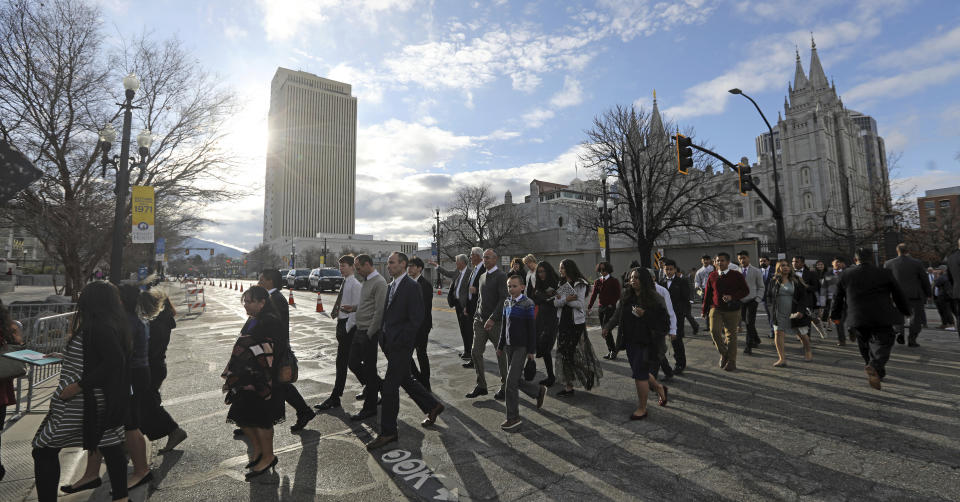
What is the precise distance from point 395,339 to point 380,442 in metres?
0.95

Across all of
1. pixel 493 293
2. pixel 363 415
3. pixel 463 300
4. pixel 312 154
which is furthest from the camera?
pixel 312 154

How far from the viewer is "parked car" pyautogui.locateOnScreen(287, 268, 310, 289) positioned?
35094 mm

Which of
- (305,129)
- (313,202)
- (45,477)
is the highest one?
(305,129)

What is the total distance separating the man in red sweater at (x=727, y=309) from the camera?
267 inches

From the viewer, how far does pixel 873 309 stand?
5613 mm

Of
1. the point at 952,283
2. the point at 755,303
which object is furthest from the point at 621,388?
the point at 952,283

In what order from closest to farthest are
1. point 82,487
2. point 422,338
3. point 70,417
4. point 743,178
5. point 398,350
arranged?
point 70,417
point 82,487
point 398,350
point 422,338
point 743,178

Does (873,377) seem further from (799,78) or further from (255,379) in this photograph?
(799,78)

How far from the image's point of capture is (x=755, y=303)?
841 centimetres

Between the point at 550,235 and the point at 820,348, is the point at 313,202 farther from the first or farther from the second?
the point at 820,348

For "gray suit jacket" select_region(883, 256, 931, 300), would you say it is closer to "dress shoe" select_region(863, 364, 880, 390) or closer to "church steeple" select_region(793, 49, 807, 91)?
"dress shoe" select_region(863, 364, 880, 390)

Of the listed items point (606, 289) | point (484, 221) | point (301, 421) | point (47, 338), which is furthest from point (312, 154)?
point (301, 421)

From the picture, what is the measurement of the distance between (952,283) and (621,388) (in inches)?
287

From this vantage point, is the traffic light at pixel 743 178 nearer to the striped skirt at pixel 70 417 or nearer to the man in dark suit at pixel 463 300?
the man in dark suit at pixel 463 300
